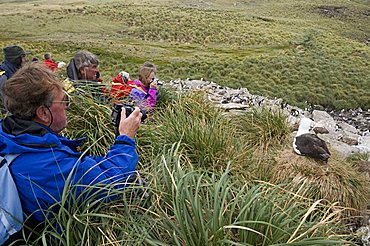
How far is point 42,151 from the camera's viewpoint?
2.45 m

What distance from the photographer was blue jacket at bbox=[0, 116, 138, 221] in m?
2.41

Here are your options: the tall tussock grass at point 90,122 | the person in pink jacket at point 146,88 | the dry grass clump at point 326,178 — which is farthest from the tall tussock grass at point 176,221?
the person in pink jacket at point 146,88

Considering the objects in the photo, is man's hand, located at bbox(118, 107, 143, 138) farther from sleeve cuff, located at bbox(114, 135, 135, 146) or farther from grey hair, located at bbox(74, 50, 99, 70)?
grey hair, located at bbox(74, 50, 99, 70)

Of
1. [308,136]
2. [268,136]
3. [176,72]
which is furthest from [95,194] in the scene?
[176,72]

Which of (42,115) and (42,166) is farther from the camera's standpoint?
(42,115)

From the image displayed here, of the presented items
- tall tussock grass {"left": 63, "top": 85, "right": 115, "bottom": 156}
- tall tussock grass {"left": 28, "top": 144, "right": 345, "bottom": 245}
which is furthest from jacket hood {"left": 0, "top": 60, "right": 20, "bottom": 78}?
tall tussock grass {"left": 28, "top": 144, "right": 345, "bottom": 245}

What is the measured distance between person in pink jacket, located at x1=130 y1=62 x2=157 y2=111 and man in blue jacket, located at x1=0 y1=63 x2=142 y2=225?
9.74 ft

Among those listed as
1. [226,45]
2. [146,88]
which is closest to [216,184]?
[146,88]

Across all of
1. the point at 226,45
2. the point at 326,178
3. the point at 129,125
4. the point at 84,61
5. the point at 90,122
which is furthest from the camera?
the point at 226,45

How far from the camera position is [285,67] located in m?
23.2

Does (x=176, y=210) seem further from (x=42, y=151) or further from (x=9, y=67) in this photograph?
(x=9, y=67)

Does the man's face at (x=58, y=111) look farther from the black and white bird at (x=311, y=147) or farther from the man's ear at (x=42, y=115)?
the black and white bird at (x=311, y=147)

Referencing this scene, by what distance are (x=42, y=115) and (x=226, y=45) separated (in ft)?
112

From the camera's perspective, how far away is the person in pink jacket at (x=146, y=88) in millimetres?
6000
